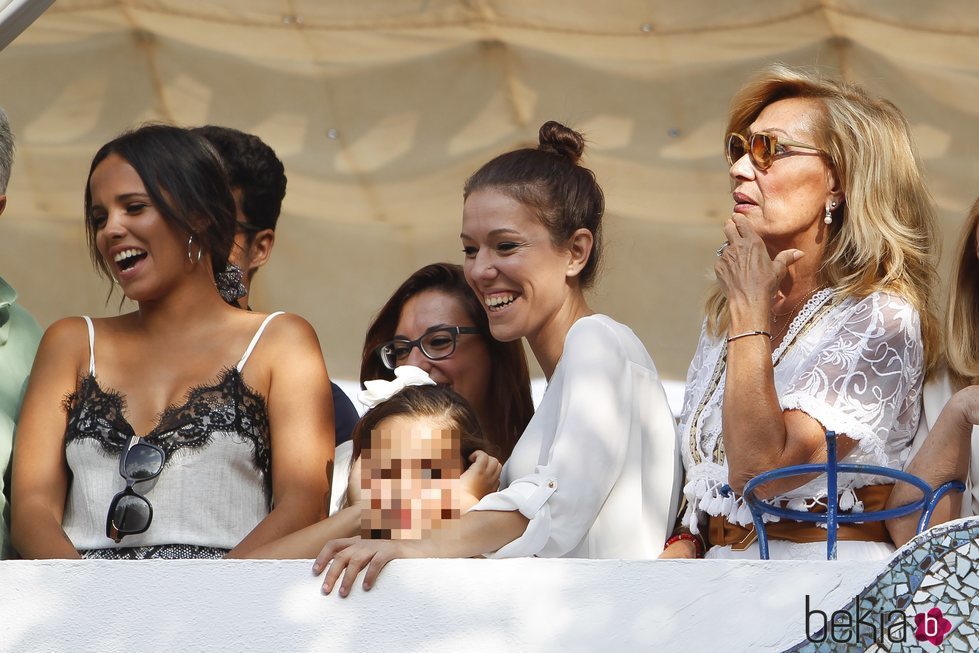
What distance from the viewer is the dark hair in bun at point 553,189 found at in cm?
413

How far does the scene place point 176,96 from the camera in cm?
640

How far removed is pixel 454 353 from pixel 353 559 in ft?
4.35

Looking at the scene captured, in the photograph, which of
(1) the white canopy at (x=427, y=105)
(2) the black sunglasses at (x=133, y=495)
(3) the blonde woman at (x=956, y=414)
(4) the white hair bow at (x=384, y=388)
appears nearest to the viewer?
(3) the blonde woman at (x=956, y=414)

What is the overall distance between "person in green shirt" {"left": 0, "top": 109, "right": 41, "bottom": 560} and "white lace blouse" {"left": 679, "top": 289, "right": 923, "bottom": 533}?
63.2 inches

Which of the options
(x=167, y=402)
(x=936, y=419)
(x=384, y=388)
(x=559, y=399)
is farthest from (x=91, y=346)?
(x=936, y=419)

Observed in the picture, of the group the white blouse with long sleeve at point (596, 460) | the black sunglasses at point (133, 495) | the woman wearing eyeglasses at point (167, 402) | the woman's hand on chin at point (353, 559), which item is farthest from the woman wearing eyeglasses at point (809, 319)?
the black sunglasses at point (133, 495)

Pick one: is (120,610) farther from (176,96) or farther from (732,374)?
(176,96)

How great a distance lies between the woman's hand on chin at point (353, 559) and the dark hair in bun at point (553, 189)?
1168 mm

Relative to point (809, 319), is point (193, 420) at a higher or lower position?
lower

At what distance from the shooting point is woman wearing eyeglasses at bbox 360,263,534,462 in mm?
4398

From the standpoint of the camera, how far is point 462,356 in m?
4.43

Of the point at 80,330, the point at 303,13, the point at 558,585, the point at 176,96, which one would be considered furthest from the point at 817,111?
the point at 176,96

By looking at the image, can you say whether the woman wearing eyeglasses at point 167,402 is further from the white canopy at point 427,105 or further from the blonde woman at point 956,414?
the white canopy at point 427,105

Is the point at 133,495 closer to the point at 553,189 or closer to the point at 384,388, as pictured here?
the point at 384,388
